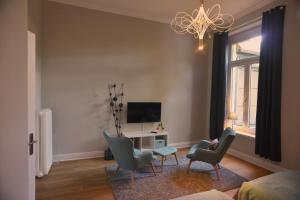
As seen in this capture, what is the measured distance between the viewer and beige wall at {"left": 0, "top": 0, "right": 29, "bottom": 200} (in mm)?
1652

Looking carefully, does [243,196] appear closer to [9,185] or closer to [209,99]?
[9,185]

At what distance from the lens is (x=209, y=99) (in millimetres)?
5223

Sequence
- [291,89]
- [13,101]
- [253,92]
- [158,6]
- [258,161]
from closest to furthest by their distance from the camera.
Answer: [13,101]
[291,89]
[258,161]
[158,6]
[253,92]

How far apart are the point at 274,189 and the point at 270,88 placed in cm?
224

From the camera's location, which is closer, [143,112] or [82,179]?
[82,179]

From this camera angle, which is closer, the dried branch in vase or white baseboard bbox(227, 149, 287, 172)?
white baseboard bbox(227, 149, 287, 172)

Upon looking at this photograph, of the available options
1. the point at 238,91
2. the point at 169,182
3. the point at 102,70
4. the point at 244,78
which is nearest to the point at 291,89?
the point at 244,78

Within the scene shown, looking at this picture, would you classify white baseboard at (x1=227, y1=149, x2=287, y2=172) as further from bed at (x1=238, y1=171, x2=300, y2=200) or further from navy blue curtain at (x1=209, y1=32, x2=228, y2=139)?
bed at (x1=238, y1=171, x2=300, y2=200)

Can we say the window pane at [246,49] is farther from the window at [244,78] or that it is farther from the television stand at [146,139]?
the television stand at [146,139]

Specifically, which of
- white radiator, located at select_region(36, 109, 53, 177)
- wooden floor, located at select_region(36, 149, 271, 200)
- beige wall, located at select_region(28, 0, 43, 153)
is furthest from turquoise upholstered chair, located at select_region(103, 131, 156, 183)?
beige wall, located at select_region(28, 0, 43, 153)

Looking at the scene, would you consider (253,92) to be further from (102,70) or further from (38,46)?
(38,46)

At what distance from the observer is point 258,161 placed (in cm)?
390

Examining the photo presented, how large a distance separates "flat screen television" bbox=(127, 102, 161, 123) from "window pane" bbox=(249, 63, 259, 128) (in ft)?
6.69

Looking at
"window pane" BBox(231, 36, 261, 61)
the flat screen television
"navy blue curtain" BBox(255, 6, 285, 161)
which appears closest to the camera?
"navy blue curtain" BBox(255, 6, 285, 161)
